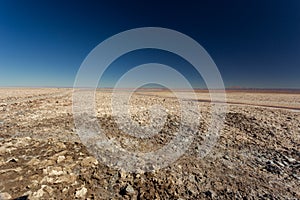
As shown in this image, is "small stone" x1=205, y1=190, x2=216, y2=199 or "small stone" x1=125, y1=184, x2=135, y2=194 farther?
"small stone" x1=205, y1=190, x2=216, y2=199

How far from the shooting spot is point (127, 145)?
6805 millimetres

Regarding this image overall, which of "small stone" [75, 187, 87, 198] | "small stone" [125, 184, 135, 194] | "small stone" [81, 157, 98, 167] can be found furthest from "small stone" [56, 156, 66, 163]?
"small stone" [125, 184, 135, 194]

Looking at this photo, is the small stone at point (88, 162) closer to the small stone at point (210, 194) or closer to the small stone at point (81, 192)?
the small stone at point (81, 192)

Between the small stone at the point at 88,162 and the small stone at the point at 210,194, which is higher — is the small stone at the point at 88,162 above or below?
above

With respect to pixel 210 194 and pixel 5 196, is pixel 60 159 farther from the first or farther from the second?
pixel 210 194

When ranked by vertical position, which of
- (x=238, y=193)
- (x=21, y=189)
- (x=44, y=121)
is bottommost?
(x=238, y=193)

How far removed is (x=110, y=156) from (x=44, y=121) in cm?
425

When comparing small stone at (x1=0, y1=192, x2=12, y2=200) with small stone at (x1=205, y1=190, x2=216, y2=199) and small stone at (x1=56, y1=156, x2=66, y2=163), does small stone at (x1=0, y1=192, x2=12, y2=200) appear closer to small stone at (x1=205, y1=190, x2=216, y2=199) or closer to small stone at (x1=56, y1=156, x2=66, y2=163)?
small stone at (x1=56, y1=156, x2=66, y2=163)

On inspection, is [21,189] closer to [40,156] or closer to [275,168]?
[40,156]

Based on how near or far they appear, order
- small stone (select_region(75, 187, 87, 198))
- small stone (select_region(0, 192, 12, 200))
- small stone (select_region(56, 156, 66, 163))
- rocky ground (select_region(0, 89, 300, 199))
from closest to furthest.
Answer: small stone (select_region(0, 192, 12, 200)), small stone (select_region(75, 187, 87, 198)), rocky ground (select_region(0, 89, 300, 199)), small stone (select_region(56, 156, 66, 163))

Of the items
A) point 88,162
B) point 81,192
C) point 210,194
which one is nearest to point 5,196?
point 81,192

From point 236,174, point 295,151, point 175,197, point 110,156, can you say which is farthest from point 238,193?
point 295,151

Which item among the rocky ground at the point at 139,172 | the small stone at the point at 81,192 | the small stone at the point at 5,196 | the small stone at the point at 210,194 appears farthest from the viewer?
the small stone at the point at 210,194

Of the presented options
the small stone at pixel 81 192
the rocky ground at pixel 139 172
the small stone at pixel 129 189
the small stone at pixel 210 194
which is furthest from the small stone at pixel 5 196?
the small stone at pixel 210 194
